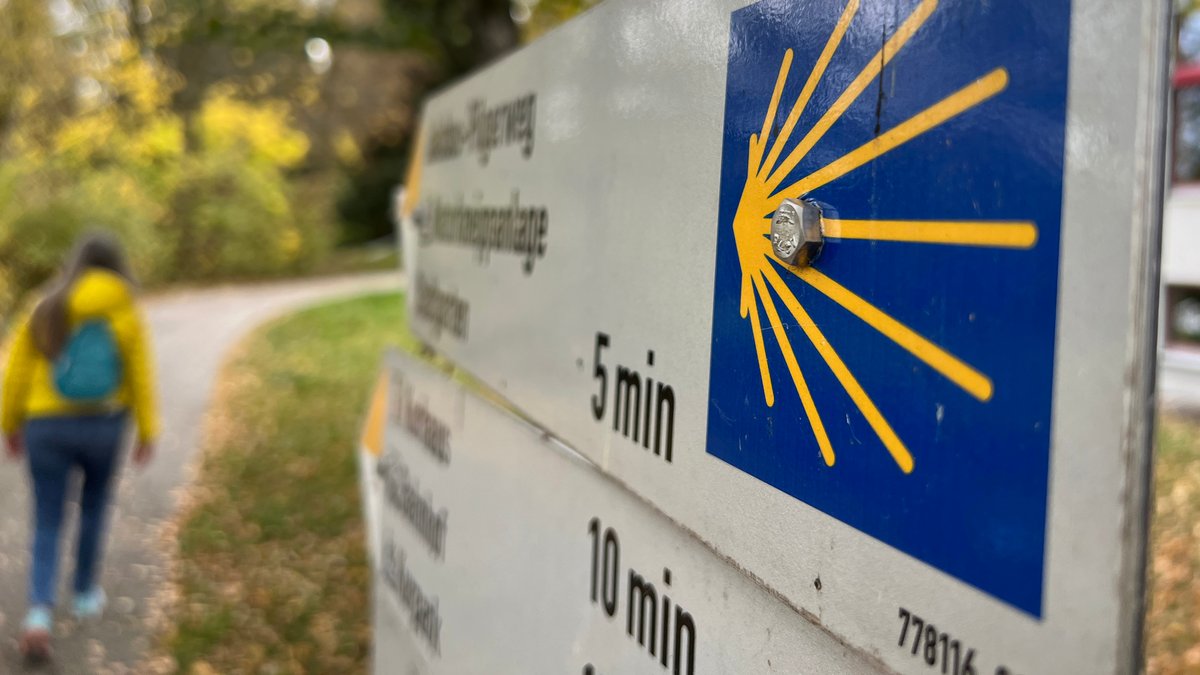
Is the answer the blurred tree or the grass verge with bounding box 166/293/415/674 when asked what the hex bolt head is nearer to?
the blurred tree

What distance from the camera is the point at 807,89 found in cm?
103

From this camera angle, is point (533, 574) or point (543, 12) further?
point (543, 12)

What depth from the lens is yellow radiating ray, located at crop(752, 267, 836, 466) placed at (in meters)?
0.98

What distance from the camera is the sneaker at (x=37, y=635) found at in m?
5.38

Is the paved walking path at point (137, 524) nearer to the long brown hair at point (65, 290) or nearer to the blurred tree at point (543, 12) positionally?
the long brown hair at point (65, 290)

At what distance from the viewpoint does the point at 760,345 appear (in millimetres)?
1090

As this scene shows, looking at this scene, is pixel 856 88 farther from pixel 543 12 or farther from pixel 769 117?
pixel 543 12

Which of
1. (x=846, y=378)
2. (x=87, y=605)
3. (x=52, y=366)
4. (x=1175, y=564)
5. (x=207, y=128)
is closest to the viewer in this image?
(x=846, y=378)

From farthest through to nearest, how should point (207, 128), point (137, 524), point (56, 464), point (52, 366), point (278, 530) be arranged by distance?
point (207, 128) → point (137, 524) → point (278, 530) → point (56, 464) → point (52, 366)

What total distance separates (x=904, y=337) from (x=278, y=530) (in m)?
7.78

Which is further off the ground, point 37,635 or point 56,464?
point 56,464

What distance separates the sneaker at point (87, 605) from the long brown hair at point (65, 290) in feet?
5.51

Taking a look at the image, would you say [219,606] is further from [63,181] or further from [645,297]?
[63,181]

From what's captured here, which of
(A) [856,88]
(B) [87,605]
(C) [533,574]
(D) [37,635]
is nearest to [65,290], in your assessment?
(D) [37,635]
